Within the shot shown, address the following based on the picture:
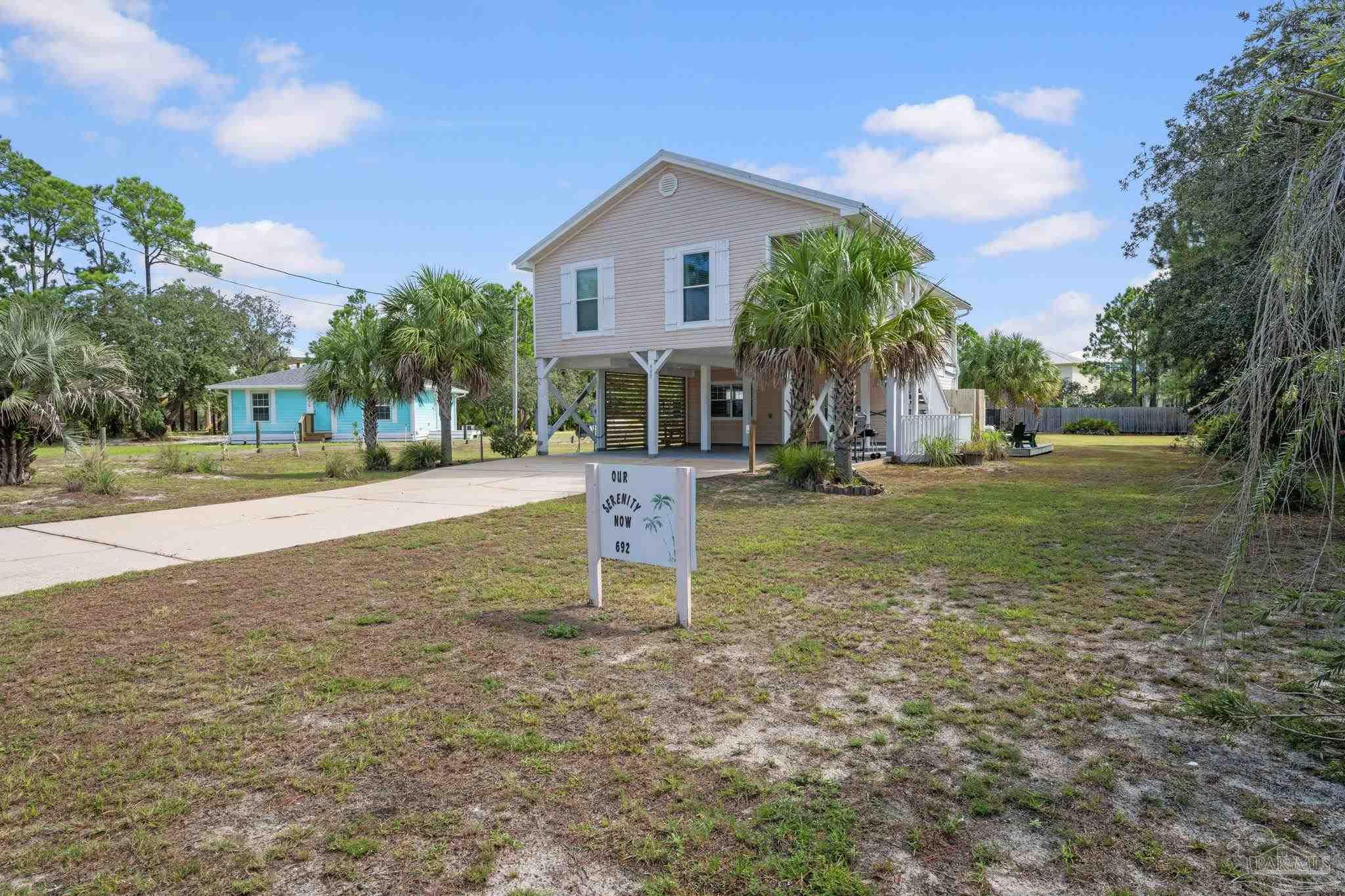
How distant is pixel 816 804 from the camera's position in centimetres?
280

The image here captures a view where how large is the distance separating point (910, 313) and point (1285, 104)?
876cm

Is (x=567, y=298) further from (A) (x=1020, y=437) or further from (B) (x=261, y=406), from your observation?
(B) (x=261, y=406)

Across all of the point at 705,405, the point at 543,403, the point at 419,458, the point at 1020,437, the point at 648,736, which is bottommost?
the point at 648,736

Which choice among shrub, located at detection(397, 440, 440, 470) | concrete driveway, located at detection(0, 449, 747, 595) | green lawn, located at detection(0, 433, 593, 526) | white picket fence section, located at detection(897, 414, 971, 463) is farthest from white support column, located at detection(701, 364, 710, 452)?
shrub, located at detection(397, 440, 440, 470)

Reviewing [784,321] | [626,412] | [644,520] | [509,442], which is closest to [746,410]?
[626,412]

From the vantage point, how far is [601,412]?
887 inches

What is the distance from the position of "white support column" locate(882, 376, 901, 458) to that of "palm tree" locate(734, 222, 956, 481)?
4.95m

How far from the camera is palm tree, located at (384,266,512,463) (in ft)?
56.3

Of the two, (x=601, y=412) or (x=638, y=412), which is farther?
(x=638, y=412)

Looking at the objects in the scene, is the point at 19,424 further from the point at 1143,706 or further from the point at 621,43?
the point at 1143,706

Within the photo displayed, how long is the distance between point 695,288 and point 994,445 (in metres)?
8.10

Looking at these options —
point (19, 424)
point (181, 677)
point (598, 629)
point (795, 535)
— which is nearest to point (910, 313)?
point (795, 535)

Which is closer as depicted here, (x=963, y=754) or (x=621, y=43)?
(x=963, y=754)

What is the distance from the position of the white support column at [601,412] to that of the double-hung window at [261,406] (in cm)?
2100
